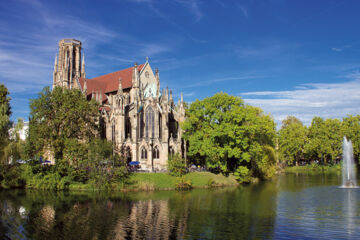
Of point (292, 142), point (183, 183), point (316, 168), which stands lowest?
point (316, 168)

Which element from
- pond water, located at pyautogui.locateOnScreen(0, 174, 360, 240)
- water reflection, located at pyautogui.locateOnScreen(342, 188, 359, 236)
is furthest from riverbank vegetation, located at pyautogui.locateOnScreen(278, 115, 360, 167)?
pond water, located at pyautogui.locateOnScreen(0, 174, 360, 240)

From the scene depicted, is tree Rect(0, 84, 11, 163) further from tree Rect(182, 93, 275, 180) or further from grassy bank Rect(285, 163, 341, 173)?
grassy bank Rect(285, 163, 341, 173)

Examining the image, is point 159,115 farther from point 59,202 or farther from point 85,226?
point 85,226

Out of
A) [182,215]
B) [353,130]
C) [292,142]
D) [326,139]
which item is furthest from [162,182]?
[353,130]

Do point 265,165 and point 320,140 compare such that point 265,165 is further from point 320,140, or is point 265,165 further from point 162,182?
point 320,140

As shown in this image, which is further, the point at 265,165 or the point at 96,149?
the point at 265,165

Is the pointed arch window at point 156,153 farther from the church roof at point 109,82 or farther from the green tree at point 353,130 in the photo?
the green tree at point 353,130

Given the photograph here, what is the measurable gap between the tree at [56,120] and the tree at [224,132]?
1857 centimetres

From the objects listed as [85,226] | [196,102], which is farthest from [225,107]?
[85,226]

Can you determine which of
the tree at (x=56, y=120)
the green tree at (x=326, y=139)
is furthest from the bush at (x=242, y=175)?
the green tree at (x=326, y=139)

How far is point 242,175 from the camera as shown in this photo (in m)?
59.0

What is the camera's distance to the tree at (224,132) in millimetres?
54438

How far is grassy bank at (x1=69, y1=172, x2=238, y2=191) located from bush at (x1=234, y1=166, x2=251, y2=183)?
1201mm

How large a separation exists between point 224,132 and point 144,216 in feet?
86.3
